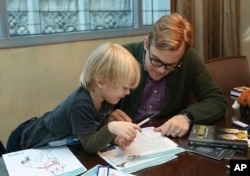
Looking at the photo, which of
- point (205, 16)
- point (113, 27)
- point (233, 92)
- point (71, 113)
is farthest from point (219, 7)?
point (71, 113)

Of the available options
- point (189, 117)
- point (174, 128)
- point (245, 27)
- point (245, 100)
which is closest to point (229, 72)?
point (245, 100)

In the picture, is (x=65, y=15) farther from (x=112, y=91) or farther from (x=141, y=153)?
(x=141, y=153)

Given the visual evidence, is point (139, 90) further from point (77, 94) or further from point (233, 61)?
point (233, 61)

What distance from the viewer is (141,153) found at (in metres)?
1.21

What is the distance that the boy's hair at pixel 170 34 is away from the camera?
142 cm

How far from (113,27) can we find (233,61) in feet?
3.90

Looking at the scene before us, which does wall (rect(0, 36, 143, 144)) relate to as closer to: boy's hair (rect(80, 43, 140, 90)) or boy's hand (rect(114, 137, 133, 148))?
boy's hair (rect(80, 43, 140, 90))

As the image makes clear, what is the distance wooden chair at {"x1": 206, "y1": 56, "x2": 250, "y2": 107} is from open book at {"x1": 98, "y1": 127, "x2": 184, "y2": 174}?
2.78 feet

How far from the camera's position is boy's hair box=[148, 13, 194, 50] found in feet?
4.66

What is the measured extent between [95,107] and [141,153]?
9.7 inches

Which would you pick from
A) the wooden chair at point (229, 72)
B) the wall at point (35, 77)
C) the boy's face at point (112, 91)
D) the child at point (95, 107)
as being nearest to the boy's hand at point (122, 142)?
the child at point (95, 107)

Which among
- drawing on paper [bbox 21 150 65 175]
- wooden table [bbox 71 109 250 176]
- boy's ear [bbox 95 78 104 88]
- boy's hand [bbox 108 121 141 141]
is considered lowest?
wooden table [bbox 71 109 250 176]

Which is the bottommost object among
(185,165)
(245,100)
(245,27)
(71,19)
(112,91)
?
(185,165)

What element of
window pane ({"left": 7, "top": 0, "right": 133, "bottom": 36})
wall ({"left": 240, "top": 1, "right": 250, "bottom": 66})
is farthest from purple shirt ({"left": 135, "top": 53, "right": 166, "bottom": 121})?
wall ({"left": 240, "top": 1, "right": 250, "bottom": 66})
